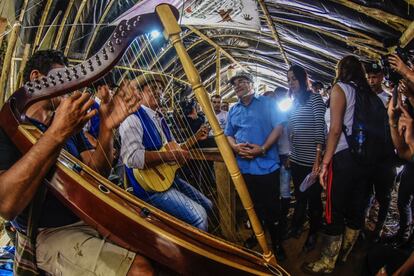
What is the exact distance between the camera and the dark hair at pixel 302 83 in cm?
287

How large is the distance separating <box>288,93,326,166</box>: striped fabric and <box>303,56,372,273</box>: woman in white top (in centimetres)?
46

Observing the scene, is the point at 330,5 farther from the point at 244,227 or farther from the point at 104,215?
the point at 104,215

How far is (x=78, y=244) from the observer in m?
1.31

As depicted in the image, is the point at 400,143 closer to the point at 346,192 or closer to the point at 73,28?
the point at 346,192

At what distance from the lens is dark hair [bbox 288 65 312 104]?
2.87 meters

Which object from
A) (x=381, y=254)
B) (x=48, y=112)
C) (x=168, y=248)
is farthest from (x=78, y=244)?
(x=381, y=254)

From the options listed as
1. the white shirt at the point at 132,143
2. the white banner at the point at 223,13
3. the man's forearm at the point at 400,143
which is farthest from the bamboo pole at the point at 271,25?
the white shirt at the point at 132,143

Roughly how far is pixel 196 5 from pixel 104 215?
4371mm

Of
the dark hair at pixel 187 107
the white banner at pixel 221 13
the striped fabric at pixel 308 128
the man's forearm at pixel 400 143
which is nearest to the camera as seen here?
the man's forearm at pixel 400 143

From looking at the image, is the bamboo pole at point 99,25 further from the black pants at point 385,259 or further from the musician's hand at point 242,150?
the black pants at point 385,259

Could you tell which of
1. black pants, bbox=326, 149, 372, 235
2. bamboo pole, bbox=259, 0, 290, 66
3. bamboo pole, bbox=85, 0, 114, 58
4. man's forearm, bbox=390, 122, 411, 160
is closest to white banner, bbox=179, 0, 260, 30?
bamboo pole, bbox=259, 0, 290, 66

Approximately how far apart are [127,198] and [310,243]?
220cm

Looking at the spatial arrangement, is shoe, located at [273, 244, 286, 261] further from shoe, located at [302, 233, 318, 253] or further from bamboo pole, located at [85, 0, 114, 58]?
bamboo pole, located at [85, 0, 114, 58]

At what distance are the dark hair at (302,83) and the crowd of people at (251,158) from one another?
1 cm
